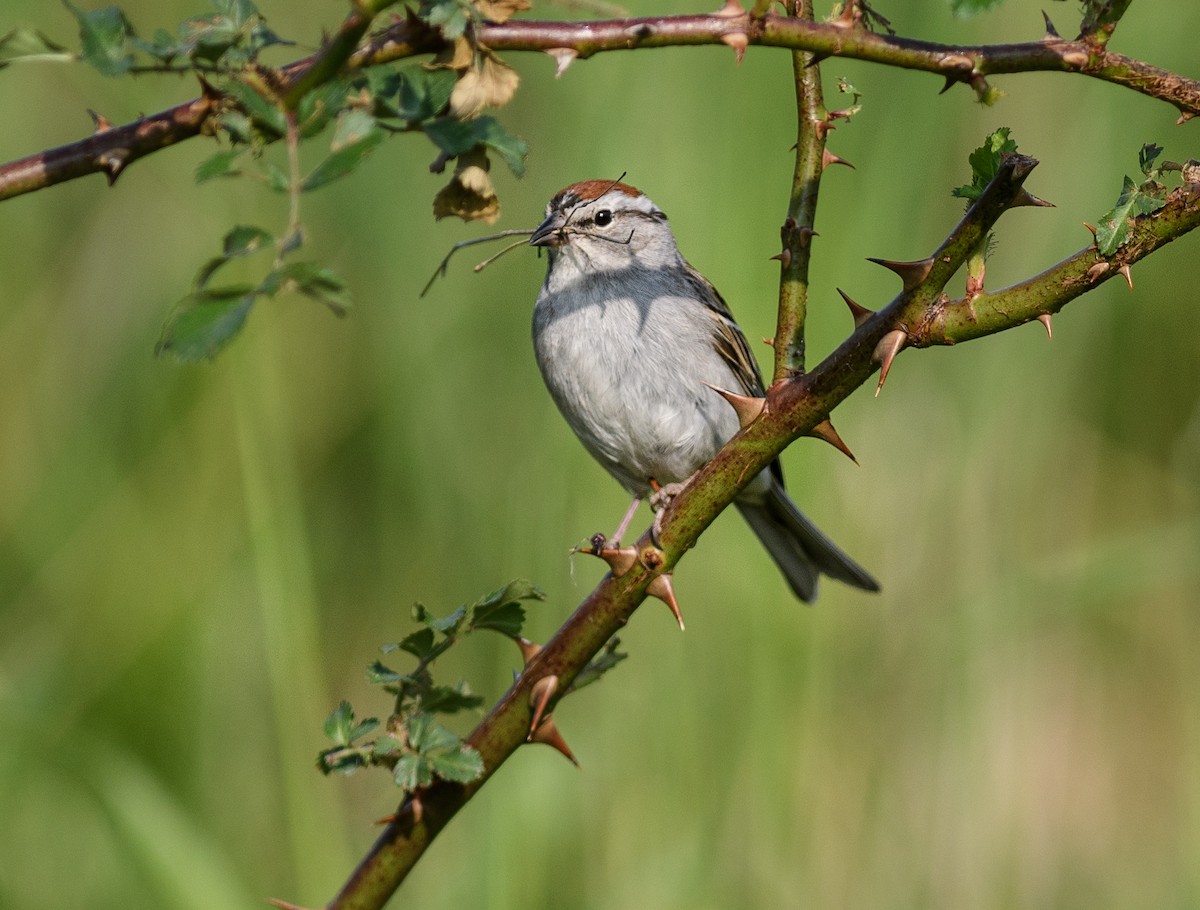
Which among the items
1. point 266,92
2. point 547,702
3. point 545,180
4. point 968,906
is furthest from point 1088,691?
point 266,92

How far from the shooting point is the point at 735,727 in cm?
311

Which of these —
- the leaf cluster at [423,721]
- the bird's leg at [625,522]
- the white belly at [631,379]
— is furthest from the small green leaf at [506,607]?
the white belly at [631,379]

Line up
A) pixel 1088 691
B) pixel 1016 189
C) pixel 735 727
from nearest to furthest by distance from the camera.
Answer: pixel 1016 189
pixel 735 727
pixel 1088 691

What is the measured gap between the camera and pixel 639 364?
317 cm

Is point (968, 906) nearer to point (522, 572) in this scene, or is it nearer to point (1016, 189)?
point (522, 572)

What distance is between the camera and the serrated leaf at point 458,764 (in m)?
1.38

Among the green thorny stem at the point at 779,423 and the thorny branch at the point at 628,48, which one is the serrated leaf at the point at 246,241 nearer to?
the thorny branch at the point at 628,48

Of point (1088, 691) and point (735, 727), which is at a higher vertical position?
point (1088, 691)

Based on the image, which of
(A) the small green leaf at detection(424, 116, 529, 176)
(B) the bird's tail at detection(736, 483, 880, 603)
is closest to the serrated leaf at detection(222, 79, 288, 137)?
(A) the small green leaf at detection(424, 116, 529, 176)

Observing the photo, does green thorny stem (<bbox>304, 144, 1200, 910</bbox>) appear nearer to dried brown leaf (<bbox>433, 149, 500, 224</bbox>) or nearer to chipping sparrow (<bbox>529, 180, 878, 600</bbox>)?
dried brown leaf (<bbox>433, 149, 500, 224</bbox>)

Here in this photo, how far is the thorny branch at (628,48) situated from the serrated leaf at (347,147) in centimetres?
14

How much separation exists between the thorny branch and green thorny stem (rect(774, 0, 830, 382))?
233 millimetres

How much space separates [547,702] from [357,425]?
2.79 meters

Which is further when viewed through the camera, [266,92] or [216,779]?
[216,779]
